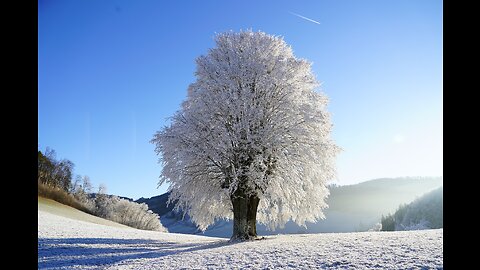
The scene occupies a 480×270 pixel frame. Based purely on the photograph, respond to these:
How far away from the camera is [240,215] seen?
2252cm

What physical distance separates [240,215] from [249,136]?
514cm

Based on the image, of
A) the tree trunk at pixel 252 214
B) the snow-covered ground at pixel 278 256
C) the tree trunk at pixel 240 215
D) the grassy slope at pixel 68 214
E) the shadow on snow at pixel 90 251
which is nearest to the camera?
the snow-covered ground at pixel 278 256

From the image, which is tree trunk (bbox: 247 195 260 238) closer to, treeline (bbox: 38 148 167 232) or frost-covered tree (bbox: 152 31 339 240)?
frost-covered tree (bbox: 152 31 339 240)

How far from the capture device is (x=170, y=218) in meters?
184

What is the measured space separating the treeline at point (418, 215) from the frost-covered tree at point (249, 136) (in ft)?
210

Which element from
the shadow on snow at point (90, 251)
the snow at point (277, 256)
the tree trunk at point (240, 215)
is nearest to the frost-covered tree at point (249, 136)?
the tree trunk at point (240, 215)

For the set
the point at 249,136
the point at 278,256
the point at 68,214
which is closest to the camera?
the point at 278,256

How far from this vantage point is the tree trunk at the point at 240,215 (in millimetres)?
22156

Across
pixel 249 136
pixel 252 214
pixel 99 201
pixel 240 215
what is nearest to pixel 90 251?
pixel 240 215

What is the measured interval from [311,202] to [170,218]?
168m

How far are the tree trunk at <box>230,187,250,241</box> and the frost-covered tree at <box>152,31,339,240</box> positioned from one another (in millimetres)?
61

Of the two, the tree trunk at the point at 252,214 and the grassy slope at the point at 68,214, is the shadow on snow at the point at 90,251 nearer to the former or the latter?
the tree trunk at the point at 252,214

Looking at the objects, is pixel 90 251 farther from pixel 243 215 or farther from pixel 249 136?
pixel 249 136
